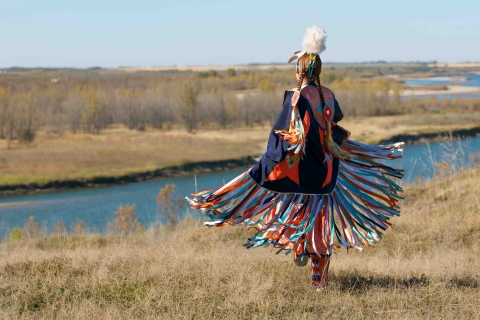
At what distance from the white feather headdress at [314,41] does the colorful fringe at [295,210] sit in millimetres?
756

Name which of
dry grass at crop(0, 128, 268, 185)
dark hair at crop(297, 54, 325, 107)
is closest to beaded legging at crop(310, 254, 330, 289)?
dark hair at crop(297, 54, 325, 107)

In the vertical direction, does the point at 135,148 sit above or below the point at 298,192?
below

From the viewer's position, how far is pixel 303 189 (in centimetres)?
446

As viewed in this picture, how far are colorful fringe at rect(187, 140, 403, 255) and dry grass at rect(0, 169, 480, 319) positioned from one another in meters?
0.33

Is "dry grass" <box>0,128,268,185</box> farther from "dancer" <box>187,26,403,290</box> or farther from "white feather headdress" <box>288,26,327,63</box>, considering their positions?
"white feather headdress" <box>288,26,327,63</box>

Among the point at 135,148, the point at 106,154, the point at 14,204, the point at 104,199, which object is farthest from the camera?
the point at 135,148

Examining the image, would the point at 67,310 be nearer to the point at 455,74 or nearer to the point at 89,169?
the point at 89,169

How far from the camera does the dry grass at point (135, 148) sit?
134ft

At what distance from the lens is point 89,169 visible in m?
41.5

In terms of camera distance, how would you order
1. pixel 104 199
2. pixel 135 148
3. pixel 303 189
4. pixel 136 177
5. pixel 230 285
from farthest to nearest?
1. pixel 135 148
2. pixel 136 177
3. pixel 104 199
4. pixel 303 189
5. pixel 230 285

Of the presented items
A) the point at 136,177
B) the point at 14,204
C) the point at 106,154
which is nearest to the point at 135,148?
the point at 106,154

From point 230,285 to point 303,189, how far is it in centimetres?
82

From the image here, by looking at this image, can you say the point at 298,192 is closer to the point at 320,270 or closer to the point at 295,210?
the point at 295,210

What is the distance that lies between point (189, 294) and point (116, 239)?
11.7ft
